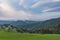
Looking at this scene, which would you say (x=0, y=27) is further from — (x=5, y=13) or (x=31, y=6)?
(x=31, y=6)

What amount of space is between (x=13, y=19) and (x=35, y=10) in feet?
1.27

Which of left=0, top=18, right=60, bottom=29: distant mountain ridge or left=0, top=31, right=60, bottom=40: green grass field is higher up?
left=0, top=18, right=60, bottom=29: distant mountain ridge

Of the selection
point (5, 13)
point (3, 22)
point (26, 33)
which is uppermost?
point (5, 13)

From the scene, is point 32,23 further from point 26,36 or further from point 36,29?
point 26,36

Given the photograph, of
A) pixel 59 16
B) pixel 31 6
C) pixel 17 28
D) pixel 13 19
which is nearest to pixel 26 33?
pixel 17 28

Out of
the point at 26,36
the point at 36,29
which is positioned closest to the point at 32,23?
the point at 36,29

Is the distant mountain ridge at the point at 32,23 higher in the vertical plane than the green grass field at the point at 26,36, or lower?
higher

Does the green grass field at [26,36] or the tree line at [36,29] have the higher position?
the tree line at [36,29]

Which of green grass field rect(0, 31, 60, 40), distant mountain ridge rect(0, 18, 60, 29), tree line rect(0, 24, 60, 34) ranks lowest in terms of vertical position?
green grass field rect(0, 31, 60, 40)

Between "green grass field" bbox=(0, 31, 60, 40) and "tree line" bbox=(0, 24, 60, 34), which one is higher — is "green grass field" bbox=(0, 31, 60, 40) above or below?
below

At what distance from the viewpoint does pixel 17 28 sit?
6.97ft

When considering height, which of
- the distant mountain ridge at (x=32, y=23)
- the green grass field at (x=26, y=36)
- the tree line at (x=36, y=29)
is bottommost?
the green grass field at (x=26, y=36)

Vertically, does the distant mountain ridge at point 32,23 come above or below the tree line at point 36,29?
above

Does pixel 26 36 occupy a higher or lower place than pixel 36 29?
lower
